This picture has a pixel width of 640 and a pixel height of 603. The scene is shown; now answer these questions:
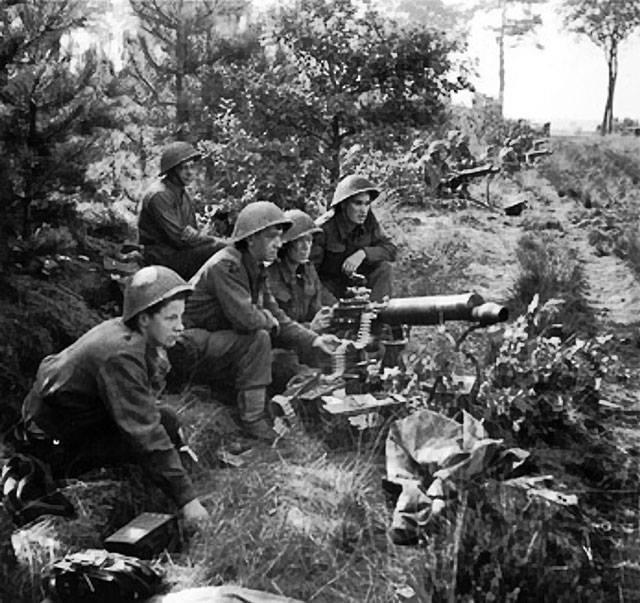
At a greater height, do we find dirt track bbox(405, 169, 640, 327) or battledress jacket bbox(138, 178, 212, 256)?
battledress jacket bbox(138, 178, 212, 256)

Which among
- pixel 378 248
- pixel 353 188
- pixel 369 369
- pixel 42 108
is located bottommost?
pixel 369 369

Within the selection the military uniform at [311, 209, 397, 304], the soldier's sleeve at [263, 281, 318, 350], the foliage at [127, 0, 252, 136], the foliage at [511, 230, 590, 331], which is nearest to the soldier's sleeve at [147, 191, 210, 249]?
the military uniform at [311, 209, 397, 304]

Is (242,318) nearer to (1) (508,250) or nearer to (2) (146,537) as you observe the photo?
(2) (146,537)

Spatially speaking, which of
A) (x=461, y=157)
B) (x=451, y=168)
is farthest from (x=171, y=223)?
(x=461, y=157)

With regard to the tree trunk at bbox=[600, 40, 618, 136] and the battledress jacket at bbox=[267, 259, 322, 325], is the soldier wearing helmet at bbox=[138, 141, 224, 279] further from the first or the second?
the tree trunk at bbox=[600, 40, 618, 136]

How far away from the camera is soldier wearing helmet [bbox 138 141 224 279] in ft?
23.3

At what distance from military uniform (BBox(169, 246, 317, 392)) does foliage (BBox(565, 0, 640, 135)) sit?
11371 millimetres

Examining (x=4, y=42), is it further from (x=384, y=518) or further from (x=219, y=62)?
(x=219, y=62)

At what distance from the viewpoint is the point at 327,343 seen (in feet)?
20.0

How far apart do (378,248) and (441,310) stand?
4.34 feet

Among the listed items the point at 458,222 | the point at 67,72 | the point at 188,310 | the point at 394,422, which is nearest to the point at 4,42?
the point at 67,72

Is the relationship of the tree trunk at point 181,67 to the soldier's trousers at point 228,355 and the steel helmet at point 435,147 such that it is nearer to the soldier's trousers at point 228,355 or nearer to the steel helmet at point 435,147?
the steel helmet at point 435,147

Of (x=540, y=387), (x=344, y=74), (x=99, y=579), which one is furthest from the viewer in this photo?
(x=344, y=74)

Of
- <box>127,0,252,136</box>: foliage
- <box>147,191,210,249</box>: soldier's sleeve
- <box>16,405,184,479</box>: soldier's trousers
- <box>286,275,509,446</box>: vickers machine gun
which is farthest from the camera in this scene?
<box>127,0,252,136</box>: foliage
